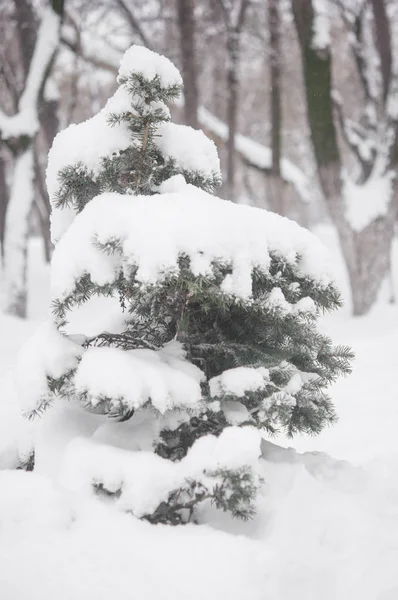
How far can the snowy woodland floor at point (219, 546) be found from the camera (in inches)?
77.0

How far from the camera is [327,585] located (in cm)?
210

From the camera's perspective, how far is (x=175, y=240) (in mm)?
2135

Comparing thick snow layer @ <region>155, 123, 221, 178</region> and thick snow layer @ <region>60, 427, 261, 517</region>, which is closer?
thick snow layer @ <region>60, 427, 261, 517</region>

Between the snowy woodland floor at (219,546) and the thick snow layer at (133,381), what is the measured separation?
0.47 m

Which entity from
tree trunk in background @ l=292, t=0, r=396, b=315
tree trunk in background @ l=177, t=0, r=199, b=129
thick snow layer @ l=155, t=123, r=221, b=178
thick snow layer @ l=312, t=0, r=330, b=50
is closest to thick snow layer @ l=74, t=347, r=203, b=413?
A: thick snow layer @ l=155, t=123, r=221, b=178

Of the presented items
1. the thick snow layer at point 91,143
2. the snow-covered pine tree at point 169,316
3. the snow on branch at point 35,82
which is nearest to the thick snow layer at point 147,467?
the snow-covered pine tree at point 169,316

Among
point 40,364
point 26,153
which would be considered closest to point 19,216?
point 26,153

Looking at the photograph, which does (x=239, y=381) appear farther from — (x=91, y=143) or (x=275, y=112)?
(x=275, y=112)

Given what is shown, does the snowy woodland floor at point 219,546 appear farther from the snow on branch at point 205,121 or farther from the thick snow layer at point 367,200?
the snow on branch at point 205,121

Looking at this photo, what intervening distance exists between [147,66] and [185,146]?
16.9 inches

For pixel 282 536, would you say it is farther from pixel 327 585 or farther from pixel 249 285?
pixel 249 285

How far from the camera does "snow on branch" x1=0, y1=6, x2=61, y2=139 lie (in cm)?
838

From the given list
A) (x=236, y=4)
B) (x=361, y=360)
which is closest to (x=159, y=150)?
(x=361, y=360)

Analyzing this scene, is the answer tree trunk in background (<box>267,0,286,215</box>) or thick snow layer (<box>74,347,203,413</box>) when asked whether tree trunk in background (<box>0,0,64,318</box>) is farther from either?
thick snow layer (<box>74,347,203,413</box>)
